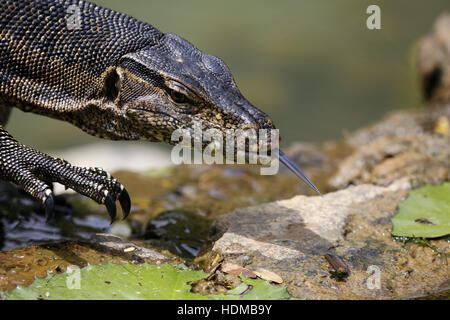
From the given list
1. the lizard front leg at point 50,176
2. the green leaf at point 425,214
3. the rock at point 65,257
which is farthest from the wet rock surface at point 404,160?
the lizard front leg at point 50,176

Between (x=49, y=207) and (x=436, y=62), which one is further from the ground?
(x=436, y=62)

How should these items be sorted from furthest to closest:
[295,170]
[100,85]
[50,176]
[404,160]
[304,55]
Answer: [304,55] < [404,160] < [100,85] < [50,176] < [295,170]

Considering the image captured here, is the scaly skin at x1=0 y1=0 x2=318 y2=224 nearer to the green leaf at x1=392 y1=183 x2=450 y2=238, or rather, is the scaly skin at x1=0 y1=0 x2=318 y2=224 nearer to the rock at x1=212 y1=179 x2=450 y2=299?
the rock at x1=212 y1=179 x2=450 y2=299

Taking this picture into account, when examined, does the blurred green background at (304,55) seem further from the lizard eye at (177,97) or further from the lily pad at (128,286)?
the lily pad at (128,286)
